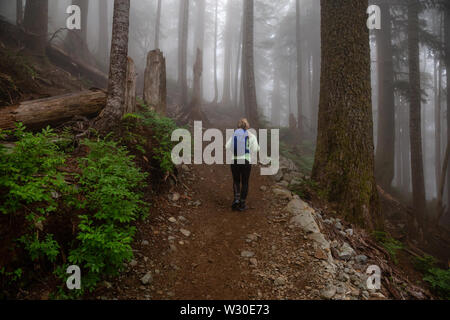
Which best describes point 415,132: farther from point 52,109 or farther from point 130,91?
point 52,109

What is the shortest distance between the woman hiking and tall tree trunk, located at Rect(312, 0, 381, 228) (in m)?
1.79

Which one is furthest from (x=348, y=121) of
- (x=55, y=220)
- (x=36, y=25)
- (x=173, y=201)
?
(x=36, y=25)

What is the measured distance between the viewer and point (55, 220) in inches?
121

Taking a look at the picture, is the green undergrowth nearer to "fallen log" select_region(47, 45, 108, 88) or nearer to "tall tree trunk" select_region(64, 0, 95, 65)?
"fallen log" select_region(47, 45, 108, 88)

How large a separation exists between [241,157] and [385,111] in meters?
12.0

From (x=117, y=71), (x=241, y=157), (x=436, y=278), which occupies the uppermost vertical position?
(x=117, y=71)

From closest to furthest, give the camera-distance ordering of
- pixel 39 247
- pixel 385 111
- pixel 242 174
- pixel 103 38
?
pixel 39 247 → pixel 242 174 → pixel 385 111 → pixel 103 38

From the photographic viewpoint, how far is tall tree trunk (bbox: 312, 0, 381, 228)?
5410 millimetres

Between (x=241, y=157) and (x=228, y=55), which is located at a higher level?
(x=228, y=55)

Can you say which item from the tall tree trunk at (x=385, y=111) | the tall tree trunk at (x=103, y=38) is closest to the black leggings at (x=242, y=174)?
the tall tree trunk at (x=385, y=111)

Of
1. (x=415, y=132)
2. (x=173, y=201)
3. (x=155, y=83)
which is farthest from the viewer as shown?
(x=415, y=132)

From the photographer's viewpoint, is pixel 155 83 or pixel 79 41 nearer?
pixel 155 83
